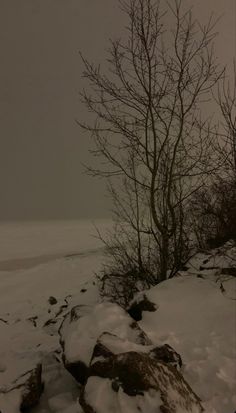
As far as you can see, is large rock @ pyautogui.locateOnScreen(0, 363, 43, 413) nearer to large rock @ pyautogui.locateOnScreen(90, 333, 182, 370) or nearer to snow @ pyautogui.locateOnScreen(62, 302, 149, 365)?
snow @ pyautogui.locateOnScreen(62, 302, 149, 365)

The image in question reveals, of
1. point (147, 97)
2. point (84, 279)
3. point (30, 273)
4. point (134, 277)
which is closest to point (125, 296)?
point (134, 277)

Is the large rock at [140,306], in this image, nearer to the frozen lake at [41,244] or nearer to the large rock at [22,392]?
the large rock at [22,392]

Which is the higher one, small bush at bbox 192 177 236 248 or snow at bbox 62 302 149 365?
small bush at bbox 192 177 236 248

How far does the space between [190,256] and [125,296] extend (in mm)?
1453

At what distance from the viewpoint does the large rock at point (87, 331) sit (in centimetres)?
480

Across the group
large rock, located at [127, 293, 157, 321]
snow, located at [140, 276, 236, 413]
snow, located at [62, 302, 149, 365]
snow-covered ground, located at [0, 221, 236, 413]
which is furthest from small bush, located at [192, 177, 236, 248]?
snow, located at [62, 302, 149, 365]

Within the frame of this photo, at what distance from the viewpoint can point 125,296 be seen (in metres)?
9.01

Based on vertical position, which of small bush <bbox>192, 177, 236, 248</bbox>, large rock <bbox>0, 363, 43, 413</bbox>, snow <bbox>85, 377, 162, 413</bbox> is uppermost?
small bush <bbox>192, 177, 236, 248</bbox>

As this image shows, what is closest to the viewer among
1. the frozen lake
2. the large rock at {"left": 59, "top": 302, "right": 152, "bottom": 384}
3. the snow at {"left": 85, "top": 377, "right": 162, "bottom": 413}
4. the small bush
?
the snow at {"left": 85, "top": 377, "right": 162, "bottom": 413}

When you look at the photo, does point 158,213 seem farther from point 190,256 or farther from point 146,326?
point 146,326

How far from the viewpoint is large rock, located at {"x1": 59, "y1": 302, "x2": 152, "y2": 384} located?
4.80 meters

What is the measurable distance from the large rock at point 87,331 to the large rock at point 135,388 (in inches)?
19.1

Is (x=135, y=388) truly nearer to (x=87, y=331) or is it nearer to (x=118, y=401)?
(x=118, y=401)

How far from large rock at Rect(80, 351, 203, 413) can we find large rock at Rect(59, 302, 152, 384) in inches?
19.1
